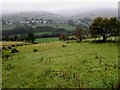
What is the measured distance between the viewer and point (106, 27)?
5734 centimetres

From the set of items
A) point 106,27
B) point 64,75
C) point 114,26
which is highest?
point 114,26

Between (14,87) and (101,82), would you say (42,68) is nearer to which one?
(14,87)

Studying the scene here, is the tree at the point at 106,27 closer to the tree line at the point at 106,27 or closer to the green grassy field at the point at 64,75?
the tree line at the point at 106,27

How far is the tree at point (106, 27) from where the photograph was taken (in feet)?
186

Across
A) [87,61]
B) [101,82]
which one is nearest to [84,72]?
[101,82]

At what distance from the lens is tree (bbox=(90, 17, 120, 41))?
5667 cm

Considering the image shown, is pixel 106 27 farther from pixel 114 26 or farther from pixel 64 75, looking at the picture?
pixel 64 75

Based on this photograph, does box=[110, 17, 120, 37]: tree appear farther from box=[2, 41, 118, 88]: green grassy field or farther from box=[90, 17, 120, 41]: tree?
box=[2, 41, 118, 88]: green grassy field

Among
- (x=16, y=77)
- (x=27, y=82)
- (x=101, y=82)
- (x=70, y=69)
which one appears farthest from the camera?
(x=70, y=69)

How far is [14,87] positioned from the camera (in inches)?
761

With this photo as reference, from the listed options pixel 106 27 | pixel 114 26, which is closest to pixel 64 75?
pixel 106 27

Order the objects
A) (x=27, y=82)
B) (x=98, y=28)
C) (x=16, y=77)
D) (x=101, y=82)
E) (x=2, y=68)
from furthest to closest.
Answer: (x=98, y=28)
(x=2, y=68)
(x=16, y=77)
(x=27, y=82)
(x=101, y=82)

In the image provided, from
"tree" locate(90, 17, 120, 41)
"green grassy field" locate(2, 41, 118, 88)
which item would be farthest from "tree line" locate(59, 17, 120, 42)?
"green grassy field" locate(2, 41, 118, 88)

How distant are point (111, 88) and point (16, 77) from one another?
9.86 meters
